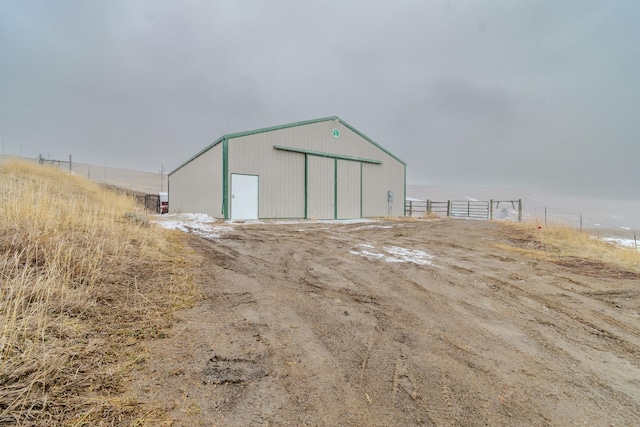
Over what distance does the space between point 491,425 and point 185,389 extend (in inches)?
66.9

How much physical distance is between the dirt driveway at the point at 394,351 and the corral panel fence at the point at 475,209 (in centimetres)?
1918

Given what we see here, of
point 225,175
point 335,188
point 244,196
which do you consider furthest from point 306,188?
point 225,175

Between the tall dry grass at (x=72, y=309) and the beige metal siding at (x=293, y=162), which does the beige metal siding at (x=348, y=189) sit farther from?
the tall dry grass at (x=72, y=309)

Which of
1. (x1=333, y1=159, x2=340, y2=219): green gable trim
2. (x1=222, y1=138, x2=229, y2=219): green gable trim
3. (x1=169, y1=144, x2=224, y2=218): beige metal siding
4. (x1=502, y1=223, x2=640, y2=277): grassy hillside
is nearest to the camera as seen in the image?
(x1=502, y1=223, x2=640, y2=277): grassy hillside

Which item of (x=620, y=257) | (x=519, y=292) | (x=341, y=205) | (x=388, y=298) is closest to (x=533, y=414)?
(x=388, y=298)

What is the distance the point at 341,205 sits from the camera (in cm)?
1570

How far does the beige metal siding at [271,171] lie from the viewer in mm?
12438

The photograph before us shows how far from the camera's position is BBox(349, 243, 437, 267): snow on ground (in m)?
5.14

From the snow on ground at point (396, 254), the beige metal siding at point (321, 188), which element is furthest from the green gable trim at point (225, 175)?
the snow on ground at point (396, 254)

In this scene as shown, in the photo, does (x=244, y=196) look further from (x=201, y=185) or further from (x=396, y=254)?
(x=396, y=254)

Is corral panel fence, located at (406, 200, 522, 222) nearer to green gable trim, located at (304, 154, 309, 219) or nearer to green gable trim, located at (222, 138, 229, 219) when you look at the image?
green gable trim, located at (304, 154, 309, 219)

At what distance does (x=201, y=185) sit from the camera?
570 inches

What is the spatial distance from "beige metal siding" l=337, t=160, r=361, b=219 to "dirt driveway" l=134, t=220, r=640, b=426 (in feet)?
38.0

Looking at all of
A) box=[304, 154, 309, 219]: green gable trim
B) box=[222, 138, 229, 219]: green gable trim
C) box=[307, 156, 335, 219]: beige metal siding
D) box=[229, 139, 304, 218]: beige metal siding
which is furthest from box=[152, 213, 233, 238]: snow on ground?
box=[307, 156, 335, 219]: beige metal siding
